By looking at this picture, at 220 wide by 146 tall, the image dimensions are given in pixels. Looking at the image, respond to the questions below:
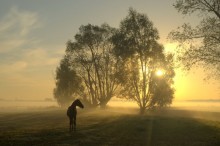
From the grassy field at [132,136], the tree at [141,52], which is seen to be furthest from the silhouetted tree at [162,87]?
the grassy field at [132,136]

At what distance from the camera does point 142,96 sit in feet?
200

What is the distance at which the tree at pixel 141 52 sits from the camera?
59375mm

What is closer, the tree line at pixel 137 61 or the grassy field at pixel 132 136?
the grassy field at pixel 132 136

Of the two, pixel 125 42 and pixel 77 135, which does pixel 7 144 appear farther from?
pixel 125 42

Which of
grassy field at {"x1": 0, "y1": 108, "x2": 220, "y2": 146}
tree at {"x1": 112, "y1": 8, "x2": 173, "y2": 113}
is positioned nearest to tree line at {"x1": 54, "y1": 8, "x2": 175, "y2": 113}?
tree at {"x1": 112, "y1": 8, "x2": 173, "y2": 113}

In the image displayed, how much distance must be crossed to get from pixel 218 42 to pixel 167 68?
28.6m

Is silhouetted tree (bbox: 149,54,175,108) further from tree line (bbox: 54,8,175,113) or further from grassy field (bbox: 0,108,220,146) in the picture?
grassy field (bbox: 0,108,220,146)

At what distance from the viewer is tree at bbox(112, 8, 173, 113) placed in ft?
195

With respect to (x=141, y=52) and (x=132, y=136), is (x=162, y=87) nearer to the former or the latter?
(x=141, y=52)

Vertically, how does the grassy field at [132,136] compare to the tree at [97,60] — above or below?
below

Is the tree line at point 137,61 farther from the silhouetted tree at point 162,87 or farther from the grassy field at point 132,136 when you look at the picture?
the grassy field at point 132,136

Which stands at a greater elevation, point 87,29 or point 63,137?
point 87,29

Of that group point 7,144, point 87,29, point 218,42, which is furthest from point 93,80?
point 7,144

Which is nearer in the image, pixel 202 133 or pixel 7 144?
pixel 7 144
